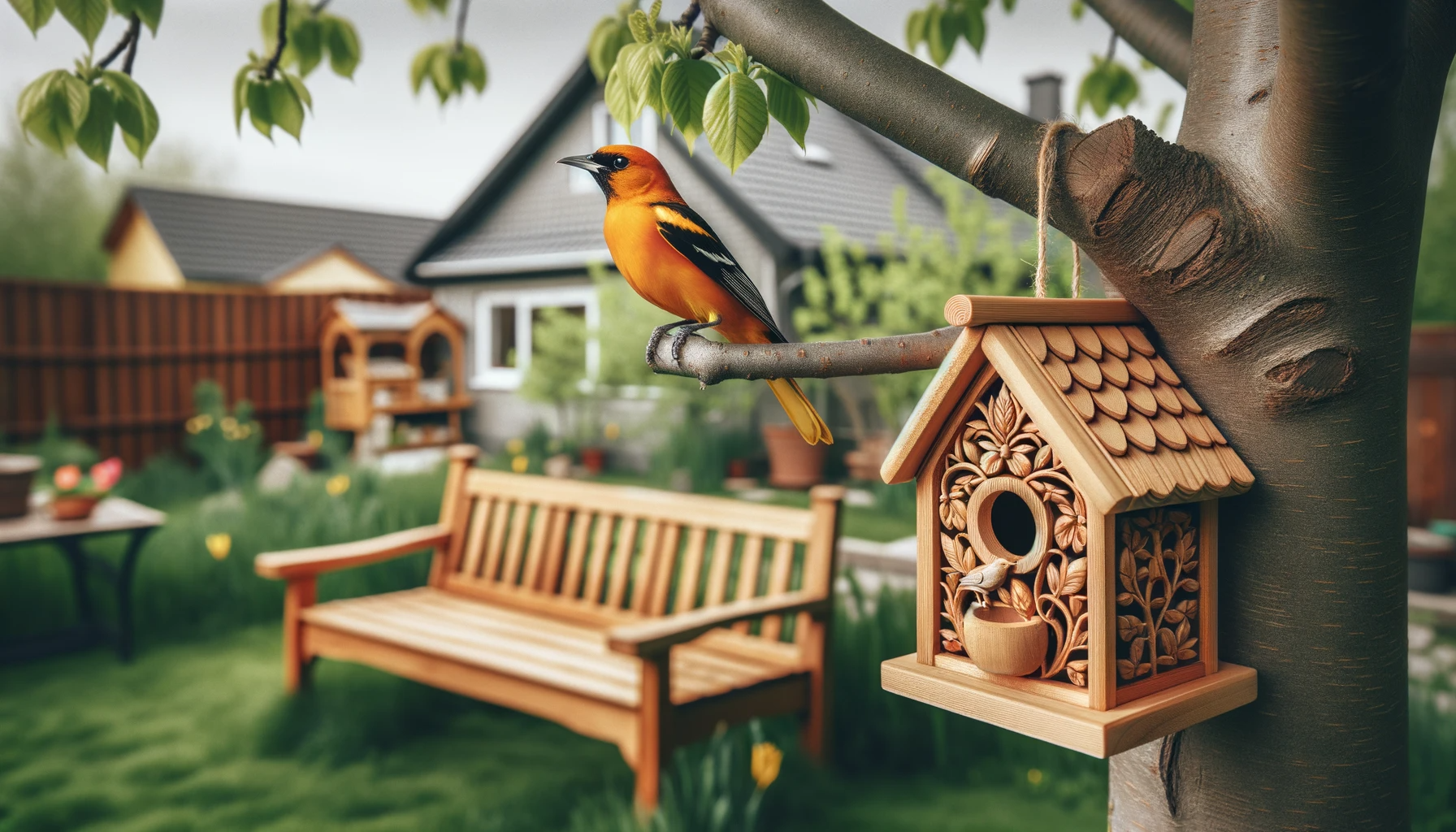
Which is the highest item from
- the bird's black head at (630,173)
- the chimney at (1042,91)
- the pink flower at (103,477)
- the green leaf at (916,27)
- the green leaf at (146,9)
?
the chimney at (1042,91)

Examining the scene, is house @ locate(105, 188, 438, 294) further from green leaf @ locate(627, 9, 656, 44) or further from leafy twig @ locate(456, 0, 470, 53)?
green leaf @ locate(627, 9, 656, 44)

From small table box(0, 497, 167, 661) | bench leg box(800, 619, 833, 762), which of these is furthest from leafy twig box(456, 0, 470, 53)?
small table box(0, 497, 167, 661)

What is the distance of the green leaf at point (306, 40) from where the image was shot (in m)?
2.16

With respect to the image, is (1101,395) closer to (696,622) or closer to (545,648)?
(696,622)

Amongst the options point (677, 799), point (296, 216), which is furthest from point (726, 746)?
point (296, 216)

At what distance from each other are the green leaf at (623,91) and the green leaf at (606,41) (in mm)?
585

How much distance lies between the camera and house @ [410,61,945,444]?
9.92 meters

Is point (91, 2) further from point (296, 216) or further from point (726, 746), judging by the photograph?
point (296, 216)

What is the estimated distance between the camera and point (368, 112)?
7075 cm

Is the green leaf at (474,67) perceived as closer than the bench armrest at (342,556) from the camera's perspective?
Yes

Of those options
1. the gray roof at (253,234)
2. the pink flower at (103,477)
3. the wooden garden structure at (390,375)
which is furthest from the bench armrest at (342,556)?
the gray roof at (253,234)

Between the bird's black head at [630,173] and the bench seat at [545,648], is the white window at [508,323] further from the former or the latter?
the bird's black head at [630,173]

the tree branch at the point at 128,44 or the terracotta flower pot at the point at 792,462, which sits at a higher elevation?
the tree branch at the point at 128,44

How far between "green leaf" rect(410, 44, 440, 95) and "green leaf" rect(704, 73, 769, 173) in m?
1.26
